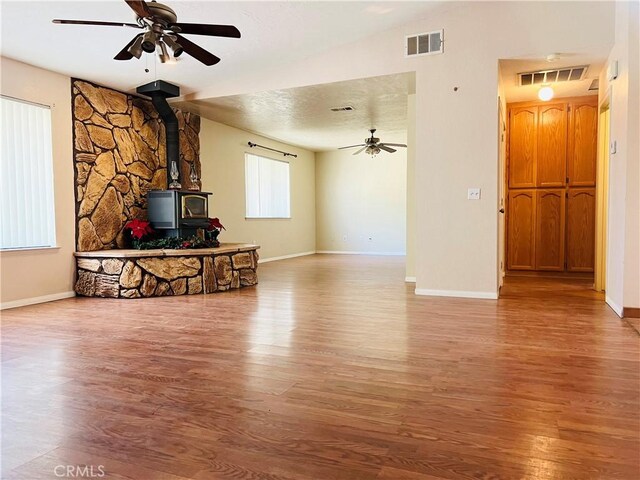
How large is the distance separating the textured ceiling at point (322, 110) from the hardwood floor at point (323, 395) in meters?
3.01

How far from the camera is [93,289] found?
517cm

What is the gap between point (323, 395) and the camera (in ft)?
7.01

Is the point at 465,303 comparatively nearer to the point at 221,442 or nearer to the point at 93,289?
the point at 221,442

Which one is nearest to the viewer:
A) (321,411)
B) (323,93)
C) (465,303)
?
(321,411)

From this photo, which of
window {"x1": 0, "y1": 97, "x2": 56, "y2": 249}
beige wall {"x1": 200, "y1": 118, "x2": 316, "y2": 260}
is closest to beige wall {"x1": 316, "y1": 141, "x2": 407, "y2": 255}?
beige wall {"x1": 200, "y1": 118, "x2": 316, "y2": 260}

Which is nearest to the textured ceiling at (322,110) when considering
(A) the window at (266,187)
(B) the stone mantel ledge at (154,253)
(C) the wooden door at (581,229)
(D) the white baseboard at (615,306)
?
(A) the window at (266,187)

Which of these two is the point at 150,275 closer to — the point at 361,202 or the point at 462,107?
the point at 462,107

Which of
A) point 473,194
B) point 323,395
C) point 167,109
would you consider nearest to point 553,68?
point 473,194

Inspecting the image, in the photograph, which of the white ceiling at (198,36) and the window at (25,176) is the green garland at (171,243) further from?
the white ceiling at (198,36)

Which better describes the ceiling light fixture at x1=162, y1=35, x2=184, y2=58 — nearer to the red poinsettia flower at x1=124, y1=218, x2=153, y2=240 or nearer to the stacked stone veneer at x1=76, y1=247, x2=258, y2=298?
the stacked stone veneer at x1=76, y1=247, x2=258, y2=298

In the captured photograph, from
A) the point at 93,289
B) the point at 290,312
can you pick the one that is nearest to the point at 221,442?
the point at 290,312

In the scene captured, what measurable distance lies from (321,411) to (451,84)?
13.3 ft

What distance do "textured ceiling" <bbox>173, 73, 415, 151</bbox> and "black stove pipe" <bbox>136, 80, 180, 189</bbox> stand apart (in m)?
0.33

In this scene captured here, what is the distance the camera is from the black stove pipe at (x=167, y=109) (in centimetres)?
566
